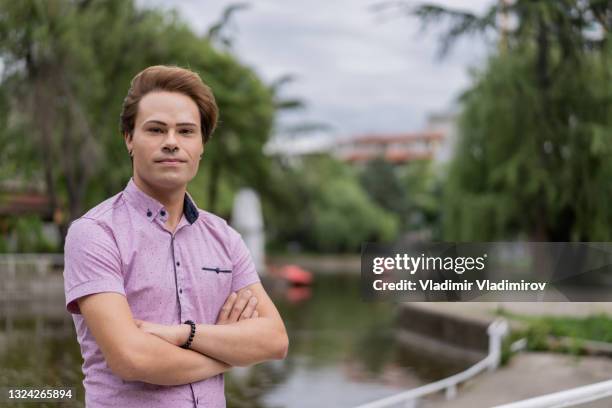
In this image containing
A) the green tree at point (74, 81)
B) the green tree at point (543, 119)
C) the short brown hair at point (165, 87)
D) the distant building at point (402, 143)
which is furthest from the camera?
the distant building at point (402, 143)

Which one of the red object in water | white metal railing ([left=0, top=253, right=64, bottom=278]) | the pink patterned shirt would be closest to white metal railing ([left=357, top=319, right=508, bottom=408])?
the pink patterned shirt

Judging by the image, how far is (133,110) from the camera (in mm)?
1858

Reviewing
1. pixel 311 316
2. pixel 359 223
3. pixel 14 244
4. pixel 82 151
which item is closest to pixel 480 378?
pixel 311 316

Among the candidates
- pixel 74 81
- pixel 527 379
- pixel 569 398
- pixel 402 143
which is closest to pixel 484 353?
pixel 527 379

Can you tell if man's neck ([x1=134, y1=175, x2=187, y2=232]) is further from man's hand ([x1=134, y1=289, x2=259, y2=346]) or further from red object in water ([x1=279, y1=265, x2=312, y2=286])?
red object in water ([x1=279, y1=265, x2=312, y2=286])

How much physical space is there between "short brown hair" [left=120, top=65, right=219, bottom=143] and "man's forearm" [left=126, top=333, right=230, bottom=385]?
46cm

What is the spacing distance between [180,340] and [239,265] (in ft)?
0.82

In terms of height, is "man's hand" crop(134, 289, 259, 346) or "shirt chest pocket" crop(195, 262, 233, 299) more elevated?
"shirt chest pocket" crop(195, 262, 233, 299)

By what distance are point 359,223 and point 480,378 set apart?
4405cm

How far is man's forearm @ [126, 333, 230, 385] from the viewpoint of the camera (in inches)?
68.0

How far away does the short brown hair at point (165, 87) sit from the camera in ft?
6.01

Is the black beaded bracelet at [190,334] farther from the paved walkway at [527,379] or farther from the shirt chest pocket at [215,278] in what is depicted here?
the paved walkway at [527,379]

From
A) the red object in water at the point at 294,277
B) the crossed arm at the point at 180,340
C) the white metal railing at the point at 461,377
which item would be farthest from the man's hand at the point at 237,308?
the red object in water at the point at 294,277

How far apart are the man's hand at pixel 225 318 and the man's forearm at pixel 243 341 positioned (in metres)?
0.02
